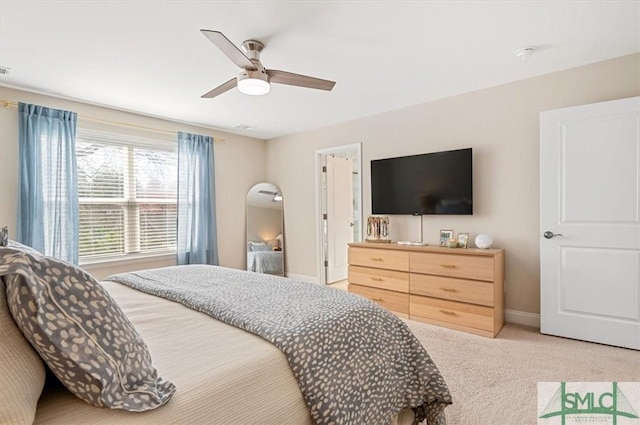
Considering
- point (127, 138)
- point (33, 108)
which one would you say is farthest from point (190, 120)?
point (33, 108)

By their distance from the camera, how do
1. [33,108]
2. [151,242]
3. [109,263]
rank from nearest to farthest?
[33,108] < [109,263] < [151,242]

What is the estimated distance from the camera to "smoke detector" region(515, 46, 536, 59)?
2.49m

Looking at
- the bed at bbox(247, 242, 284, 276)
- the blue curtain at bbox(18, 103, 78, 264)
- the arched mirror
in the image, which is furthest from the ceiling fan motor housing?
the bed at bbox(247, 242, 284, 276)

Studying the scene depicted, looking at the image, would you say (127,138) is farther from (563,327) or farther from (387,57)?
(563,327)

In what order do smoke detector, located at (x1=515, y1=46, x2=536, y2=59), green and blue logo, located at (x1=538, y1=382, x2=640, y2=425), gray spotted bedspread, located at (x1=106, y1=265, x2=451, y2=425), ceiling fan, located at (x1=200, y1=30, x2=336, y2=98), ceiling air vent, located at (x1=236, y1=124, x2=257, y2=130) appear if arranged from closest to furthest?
gray spotted bedspread, located at (x1=106, y1=265, x2=451, y2=425) → green and blue logo, located at (x1=538, y1=382, x2=640, y2=425) → ceiling fan, located at (x1=200, y1=30, x2=336, y2=98) → smoke detector, located at (x1=515, y1=46, x2=536, y2=59) → ceiling air vent, located at (x1=236, y1=124, x2=257, y2=130)

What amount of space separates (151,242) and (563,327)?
4.56 meters

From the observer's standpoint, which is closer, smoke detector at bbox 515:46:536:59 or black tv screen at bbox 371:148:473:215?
smoke detector at bbox 515:46:536:59

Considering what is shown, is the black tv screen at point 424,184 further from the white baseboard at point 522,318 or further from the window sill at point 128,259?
the window sill at point 128,259

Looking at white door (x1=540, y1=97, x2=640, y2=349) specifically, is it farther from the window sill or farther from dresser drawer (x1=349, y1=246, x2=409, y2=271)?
the window sill

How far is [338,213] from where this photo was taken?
5.24 meters

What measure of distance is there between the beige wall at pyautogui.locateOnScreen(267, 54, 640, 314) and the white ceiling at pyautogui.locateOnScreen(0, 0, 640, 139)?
148mm

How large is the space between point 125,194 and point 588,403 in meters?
4.66

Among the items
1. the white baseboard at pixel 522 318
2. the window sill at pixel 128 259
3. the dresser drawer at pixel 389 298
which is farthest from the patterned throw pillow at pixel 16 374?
the white baseboard at pixel 522 318

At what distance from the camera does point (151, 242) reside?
4211 mm
